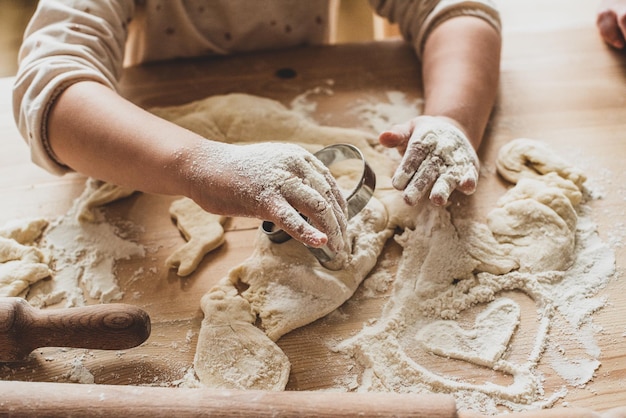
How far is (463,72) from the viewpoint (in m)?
1.03

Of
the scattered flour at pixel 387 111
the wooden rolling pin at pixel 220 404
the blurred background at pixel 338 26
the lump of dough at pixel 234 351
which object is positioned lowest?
the blurred background at pixel 338 26

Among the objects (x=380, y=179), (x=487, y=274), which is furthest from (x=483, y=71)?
(x=487, y=274)

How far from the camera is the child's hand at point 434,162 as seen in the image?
0.85m

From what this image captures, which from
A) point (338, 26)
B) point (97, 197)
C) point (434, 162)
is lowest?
point (338, 26)

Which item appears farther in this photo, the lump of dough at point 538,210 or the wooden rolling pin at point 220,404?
the lump of dough at point 538,210

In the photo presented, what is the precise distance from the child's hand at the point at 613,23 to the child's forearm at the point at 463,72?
26cm

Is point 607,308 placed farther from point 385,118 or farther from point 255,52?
point 255,52

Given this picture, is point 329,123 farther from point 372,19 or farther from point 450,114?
point 372,19

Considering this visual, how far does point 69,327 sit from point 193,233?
0.76ft

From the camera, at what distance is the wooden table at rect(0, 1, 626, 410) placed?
775 mm

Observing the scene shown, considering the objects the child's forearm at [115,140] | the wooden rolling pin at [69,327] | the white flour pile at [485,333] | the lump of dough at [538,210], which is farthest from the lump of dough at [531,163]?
the wooden rolling pin at [69,327]

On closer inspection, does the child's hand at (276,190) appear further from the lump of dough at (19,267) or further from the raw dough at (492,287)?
the lump of dough at (19,267)

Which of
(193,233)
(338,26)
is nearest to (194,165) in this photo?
(193,233)

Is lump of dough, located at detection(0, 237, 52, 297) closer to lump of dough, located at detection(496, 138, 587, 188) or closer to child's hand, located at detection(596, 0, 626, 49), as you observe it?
lump of dough, located at detection(496, 138, 587, 188)
